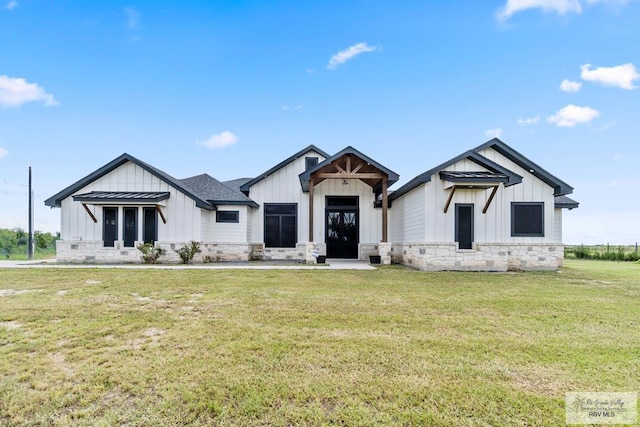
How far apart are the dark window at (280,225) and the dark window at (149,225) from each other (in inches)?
197

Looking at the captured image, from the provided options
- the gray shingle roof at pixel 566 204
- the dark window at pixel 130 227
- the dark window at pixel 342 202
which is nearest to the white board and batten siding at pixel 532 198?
the gray shingle roof at pixel 566 204

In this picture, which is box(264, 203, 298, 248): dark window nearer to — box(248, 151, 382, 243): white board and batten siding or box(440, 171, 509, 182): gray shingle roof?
box(248, 151, 382, 243): white board and batten siding

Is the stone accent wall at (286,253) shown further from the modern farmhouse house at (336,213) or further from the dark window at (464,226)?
the dark window at (464,226)

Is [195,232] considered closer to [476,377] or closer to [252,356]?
[252,356]

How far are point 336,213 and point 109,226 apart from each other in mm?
10469

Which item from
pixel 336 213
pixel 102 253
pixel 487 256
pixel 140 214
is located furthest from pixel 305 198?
pixel 102 253

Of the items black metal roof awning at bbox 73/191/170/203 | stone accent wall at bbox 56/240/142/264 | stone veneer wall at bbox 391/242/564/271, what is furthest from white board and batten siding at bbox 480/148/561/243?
stone accent wall at bbox 56/240/142/264

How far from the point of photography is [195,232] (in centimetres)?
1398

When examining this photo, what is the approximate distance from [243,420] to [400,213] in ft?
42.7

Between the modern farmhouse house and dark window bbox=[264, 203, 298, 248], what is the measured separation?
0.17ft

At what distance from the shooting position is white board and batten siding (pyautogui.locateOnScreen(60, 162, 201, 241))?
14.0 meters

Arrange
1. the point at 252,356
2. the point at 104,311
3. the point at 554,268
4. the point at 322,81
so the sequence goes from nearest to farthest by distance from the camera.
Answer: the point at 252,356
the point at 104,311
the point at 554,268
the point at 322,81

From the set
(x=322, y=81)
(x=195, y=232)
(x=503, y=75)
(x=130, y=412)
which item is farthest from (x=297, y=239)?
(x=130, y=412)

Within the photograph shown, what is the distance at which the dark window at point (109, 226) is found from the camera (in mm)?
13969
